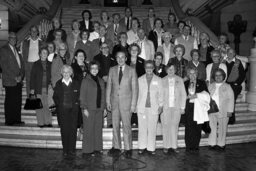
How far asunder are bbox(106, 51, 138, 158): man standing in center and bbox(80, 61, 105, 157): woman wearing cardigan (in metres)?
0.21

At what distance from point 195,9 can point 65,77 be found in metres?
11.6

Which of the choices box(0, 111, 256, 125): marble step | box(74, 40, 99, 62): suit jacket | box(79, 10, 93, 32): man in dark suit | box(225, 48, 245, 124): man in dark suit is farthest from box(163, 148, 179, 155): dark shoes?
box(79, 10, 93, 32): man in dark suit

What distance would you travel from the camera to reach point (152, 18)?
11422 mm

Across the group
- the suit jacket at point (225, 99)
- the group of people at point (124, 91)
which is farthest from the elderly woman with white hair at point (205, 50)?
the suit jacket at point (225, 99)

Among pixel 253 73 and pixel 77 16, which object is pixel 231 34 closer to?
pixel 253 73

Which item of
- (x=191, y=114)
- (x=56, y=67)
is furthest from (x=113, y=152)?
(x=56, y=67)

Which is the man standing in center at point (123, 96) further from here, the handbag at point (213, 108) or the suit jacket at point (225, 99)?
the suit jacket at point (225, 99)

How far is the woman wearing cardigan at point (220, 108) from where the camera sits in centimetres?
802

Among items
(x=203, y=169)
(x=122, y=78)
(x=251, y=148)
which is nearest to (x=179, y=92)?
(x=122, y=78)

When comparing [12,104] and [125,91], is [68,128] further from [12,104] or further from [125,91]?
[12,104]

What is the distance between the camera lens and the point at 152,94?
295 inches

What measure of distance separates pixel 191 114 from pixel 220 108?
747 millimetres

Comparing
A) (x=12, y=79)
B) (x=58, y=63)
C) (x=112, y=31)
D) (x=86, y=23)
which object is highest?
(x=86, y=23)

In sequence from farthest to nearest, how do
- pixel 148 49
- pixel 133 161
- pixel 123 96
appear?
pixel 148 49, pixel 123 96, pixel 133 161
